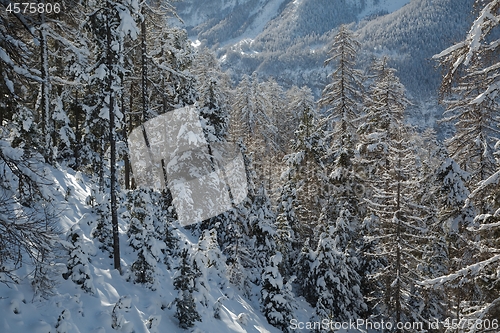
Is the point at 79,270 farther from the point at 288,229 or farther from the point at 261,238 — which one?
the point at 288,229

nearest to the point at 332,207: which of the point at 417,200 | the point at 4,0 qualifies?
the point at 417,200

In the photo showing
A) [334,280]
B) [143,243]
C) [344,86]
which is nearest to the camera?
[143,243]

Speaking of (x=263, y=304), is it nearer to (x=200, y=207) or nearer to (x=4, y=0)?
(x=200, y=207)

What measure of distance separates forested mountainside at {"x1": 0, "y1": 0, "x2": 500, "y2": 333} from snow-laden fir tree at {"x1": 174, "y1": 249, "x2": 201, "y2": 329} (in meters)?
0.05

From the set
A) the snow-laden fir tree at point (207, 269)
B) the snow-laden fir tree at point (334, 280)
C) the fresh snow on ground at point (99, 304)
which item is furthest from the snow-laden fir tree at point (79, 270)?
the snow-laden fir tree at point (334, 280)

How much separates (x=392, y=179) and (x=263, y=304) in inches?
366

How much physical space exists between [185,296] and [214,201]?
11.2 m

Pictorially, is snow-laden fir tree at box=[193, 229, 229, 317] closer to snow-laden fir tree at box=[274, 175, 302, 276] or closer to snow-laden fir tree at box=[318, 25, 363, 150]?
snow-laden fir tree at box=[274, 175, 302, 276]

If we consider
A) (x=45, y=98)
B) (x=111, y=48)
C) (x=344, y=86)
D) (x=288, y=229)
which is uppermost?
(x=111, y=48)

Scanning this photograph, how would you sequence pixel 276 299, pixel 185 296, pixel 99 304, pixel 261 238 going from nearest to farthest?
pixel 99 304 < pixel 185 296 < pixel 276 299 < pixel 261 238

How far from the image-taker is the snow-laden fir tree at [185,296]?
11555 mm

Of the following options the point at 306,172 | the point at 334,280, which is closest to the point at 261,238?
the point at 334,280

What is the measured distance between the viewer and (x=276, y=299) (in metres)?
17.4

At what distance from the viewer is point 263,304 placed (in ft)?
59.6
